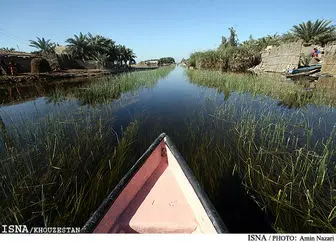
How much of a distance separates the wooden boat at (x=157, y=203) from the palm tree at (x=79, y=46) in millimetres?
29906

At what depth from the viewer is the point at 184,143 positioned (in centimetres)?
339

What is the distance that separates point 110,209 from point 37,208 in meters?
1.03

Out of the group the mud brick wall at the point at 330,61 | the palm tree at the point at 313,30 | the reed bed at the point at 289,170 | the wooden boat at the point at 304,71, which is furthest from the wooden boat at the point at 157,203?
the palm tree at the point at 313,30

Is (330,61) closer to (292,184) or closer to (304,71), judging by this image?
(304,71)

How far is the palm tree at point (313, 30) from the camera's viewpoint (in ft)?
59.3

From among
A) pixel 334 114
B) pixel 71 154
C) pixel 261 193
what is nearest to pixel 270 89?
pixel 334 114

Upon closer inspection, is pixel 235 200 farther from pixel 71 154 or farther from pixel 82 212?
pixel 71 154

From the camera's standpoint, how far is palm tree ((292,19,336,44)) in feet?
59.3

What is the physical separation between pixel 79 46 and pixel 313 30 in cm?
3284

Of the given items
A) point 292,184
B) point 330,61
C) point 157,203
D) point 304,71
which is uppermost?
point 330,61

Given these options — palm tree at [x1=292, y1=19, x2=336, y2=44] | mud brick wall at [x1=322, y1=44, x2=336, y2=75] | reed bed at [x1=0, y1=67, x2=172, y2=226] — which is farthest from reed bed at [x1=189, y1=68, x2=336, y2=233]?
palm tree at [x1=292, y1=19, x2=336, y2=44]

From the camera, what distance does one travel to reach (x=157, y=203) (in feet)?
6.13

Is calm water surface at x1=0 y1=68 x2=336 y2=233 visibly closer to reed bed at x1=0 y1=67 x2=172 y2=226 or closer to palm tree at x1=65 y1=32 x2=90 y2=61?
reed bed at x1=0 y1=67 x2=172 y2=226

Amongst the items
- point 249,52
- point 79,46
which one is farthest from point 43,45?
point 249,52
